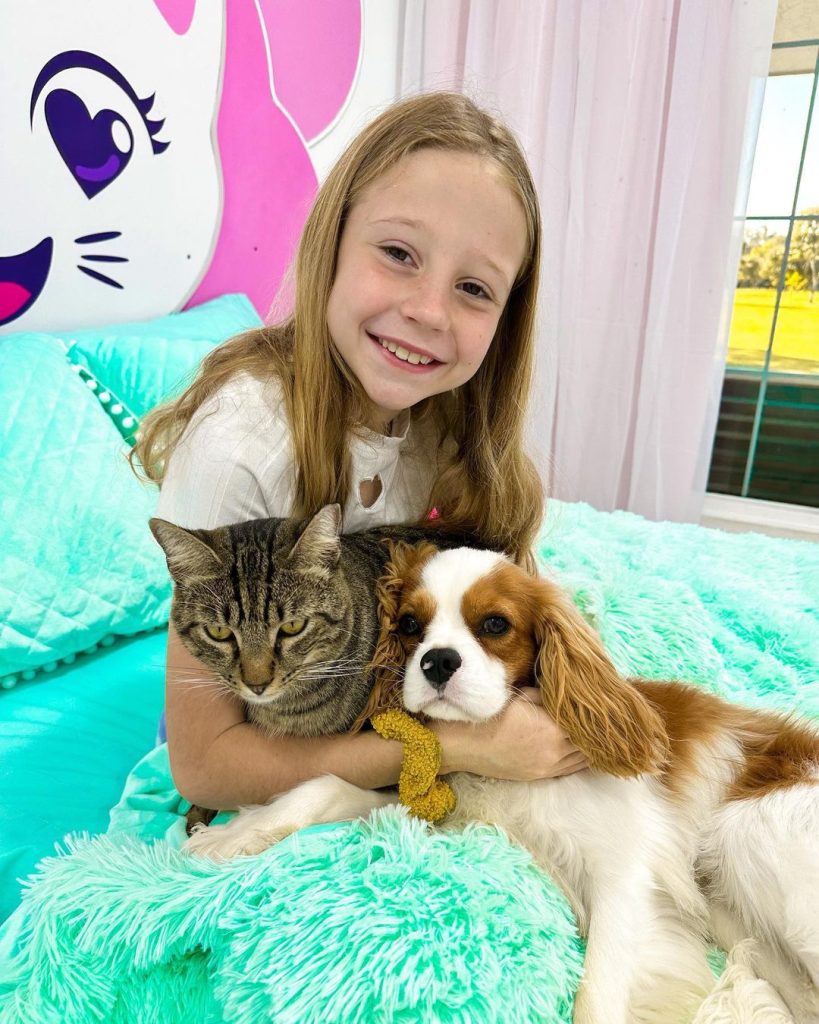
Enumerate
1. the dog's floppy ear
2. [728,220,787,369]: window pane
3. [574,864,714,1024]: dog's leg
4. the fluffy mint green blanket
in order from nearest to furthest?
the fluffy mint green blanket
[574,864,714,1024]: dog's leg
the dog's floppy ear
[728,220,787,369]: window pane

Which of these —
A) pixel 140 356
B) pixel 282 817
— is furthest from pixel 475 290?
pixel 140 356

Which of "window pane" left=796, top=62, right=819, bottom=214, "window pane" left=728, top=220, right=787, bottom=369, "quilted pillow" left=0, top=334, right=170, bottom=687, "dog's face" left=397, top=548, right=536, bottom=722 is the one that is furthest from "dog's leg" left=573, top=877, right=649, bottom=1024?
"window pane" left=796, top=62, right=819, bottom=214

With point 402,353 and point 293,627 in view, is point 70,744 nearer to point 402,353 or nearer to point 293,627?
point 293,627

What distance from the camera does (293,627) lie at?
108 cm

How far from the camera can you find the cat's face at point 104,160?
74.6 inches

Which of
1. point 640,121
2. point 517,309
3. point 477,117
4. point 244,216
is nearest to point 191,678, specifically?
point 517,309

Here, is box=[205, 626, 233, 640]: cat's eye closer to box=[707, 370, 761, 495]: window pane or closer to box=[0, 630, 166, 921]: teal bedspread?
box=[0, 630, 166, 921]: teal bedspread

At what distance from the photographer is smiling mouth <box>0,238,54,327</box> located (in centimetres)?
190

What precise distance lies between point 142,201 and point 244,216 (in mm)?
534

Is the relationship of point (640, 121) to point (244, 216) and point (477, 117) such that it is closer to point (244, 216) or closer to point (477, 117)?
point (244, 216)

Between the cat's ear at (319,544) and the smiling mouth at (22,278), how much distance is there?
4.41 feet

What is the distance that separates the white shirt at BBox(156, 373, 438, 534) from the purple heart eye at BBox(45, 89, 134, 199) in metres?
1.18

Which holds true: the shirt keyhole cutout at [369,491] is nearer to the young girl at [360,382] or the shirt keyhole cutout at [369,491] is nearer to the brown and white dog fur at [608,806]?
the young girl at [360,382]

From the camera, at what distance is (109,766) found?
1.45m
